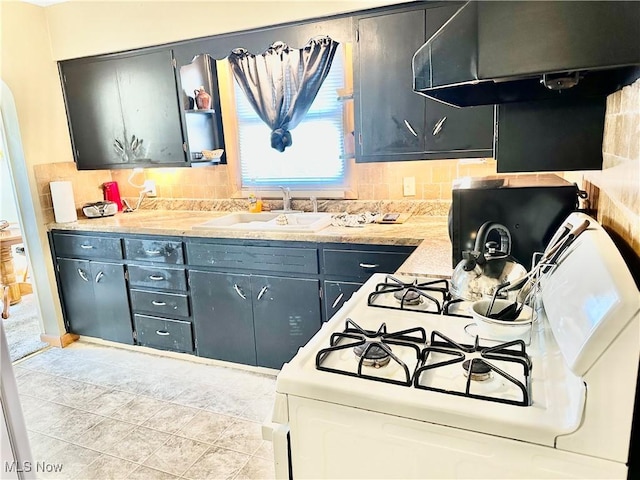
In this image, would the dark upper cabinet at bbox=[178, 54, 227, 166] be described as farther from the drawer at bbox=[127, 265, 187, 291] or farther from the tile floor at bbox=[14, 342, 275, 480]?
the tile floor at bbox=[14, 342, 275, 480]

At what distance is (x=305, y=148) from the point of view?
129 inches

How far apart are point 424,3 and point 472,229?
4.52 feet

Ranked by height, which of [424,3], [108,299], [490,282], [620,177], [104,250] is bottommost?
[108,299]

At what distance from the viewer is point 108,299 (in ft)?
11.1

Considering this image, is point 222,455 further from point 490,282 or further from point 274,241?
point 490,282

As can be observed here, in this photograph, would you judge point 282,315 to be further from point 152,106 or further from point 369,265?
point 152,106

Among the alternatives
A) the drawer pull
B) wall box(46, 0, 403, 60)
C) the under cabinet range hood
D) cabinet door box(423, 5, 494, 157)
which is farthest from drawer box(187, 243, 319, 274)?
the under cabinet range hood

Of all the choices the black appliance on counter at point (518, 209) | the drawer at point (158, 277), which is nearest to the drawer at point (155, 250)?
the drawer at point (158, 277)

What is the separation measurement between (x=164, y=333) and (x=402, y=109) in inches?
87.3

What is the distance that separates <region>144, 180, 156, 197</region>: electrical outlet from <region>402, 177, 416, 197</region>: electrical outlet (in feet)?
6.81

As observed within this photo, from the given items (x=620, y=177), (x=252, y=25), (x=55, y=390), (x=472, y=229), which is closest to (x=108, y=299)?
(x=55, y=390)

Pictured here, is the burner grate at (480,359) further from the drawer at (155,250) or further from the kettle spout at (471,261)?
the drawer at (155,250)

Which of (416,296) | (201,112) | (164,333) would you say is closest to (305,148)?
(201,112)

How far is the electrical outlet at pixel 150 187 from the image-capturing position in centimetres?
376
